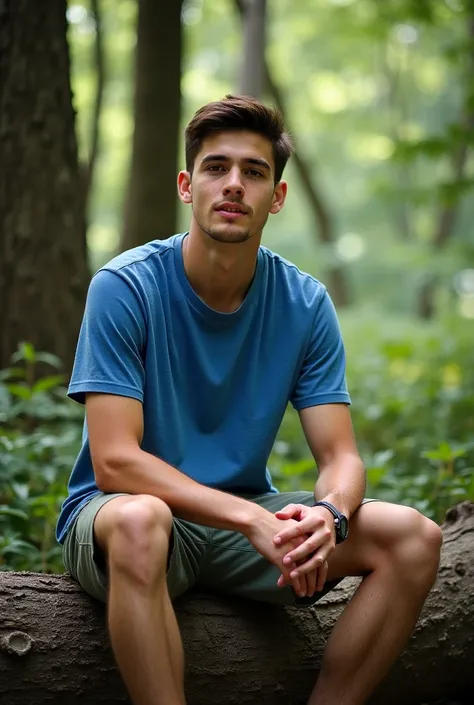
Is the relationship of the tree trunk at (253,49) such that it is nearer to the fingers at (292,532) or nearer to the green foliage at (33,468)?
the green foliage at (33,468)

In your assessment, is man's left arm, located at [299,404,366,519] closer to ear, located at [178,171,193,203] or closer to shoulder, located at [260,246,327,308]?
shoulder, located at [260,246,327,308]

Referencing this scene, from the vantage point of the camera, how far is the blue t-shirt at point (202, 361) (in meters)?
2.75

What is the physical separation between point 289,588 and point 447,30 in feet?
56.7

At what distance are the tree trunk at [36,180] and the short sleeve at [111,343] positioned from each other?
2.19 m

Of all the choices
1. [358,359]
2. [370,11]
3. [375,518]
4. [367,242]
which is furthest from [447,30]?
[375,518]

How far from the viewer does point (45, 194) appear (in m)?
4.89

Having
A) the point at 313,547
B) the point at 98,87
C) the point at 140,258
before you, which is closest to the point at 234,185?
the point at 140,258

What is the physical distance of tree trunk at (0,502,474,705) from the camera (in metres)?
2.57

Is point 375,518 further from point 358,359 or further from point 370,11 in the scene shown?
point 370,11

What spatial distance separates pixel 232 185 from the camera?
2.97 metres

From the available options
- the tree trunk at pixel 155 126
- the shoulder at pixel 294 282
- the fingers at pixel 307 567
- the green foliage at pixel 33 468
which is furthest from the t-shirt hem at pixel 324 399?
the tree trunk at pixel 155 126

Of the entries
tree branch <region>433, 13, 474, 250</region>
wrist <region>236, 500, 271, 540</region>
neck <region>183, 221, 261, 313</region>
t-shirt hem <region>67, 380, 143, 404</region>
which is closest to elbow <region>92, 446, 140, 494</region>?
t-shirt hem <region>67, 380, 143, 404</region>

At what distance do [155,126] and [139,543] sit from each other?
14.3ft

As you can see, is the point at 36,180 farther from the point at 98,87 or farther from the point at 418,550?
the point at 98,87
